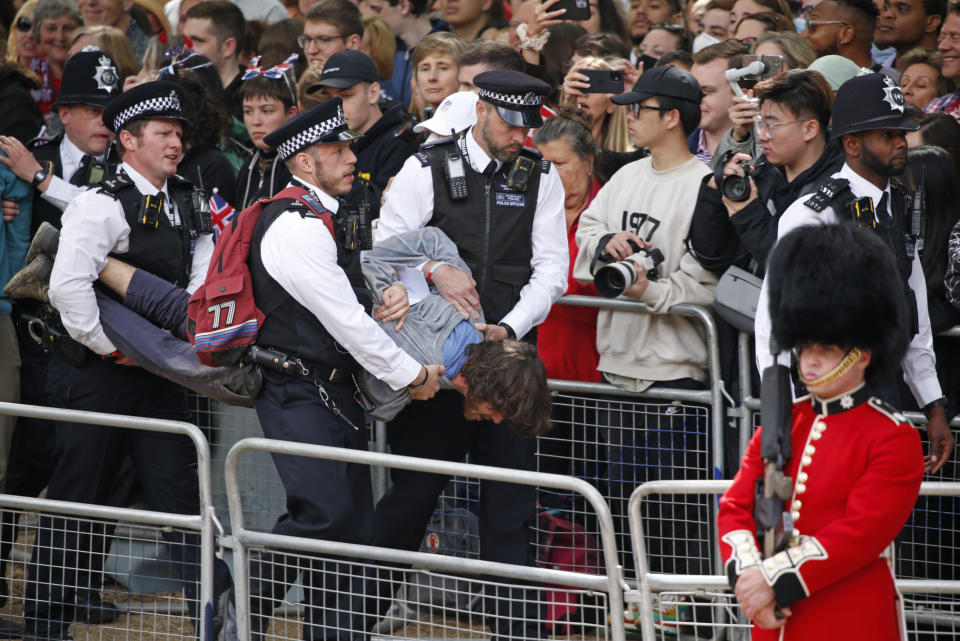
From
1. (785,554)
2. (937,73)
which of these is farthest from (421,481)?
(937,73)

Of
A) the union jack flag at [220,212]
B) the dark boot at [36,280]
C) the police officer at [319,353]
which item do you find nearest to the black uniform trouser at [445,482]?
the police officer at [319,353]

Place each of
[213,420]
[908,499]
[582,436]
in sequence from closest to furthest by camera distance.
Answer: [908,499] < [582,436] < [213,420]

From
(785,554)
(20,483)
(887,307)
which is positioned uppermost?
(887,307)

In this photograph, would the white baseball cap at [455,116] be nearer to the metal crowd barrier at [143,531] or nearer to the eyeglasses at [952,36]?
the metal crowd barrier at [143,531]

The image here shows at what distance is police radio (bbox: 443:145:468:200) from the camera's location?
17.0ft

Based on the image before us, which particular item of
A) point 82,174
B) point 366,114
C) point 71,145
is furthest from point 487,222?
point 71,145

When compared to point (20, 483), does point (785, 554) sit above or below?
above

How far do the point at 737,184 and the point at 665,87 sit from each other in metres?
0.75

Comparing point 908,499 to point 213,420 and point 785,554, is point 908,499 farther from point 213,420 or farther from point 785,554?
point 213,420

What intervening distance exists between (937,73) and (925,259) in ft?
6.17

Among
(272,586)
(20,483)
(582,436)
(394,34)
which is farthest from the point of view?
(394,34)

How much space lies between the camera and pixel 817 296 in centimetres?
340

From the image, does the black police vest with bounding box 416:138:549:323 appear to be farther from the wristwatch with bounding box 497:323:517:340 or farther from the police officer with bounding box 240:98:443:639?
the police officer with bounding box 240:98:443:639

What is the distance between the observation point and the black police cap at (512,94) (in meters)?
5.16
